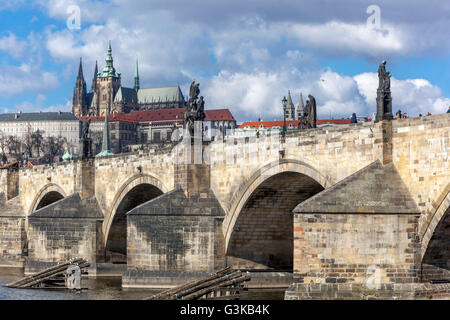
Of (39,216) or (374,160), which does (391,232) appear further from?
(39,216)

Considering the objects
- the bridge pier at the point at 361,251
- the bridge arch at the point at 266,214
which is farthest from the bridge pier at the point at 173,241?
the bridge pier at the point at 361,251

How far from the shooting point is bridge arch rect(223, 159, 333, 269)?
31516mm

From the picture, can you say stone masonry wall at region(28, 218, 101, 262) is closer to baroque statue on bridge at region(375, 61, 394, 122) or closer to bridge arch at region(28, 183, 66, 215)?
bridge arch at region(28, 183, 66, 215)

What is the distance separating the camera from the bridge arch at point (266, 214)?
31516 millimetres

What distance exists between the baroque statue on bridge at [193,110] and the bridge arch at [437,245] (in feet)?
48.2

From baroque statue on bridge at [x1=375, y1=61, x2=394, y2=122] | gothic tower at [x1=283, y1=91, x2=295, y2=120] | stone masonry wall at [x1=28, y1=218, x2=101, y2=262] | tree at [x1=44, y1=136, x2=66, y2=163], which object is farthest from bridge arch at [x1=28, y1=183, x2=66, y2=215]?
gothic tower at [x1=283, y1=91, x2=295, y2=120]

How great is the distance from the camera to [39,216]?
142ft

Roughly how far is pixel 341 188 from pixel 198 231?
432 inches

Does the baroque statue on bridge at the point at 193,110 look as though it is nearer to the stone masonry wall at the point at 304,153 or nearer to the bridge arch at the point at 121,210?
the stone masonry wall at the point at 304,153

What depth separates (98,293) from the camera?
3425cm

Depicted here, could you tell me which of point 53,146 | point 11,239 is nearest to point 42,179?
point 11,239

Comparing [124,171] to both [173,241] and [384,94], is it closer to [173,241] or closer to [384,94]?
[173,241]
